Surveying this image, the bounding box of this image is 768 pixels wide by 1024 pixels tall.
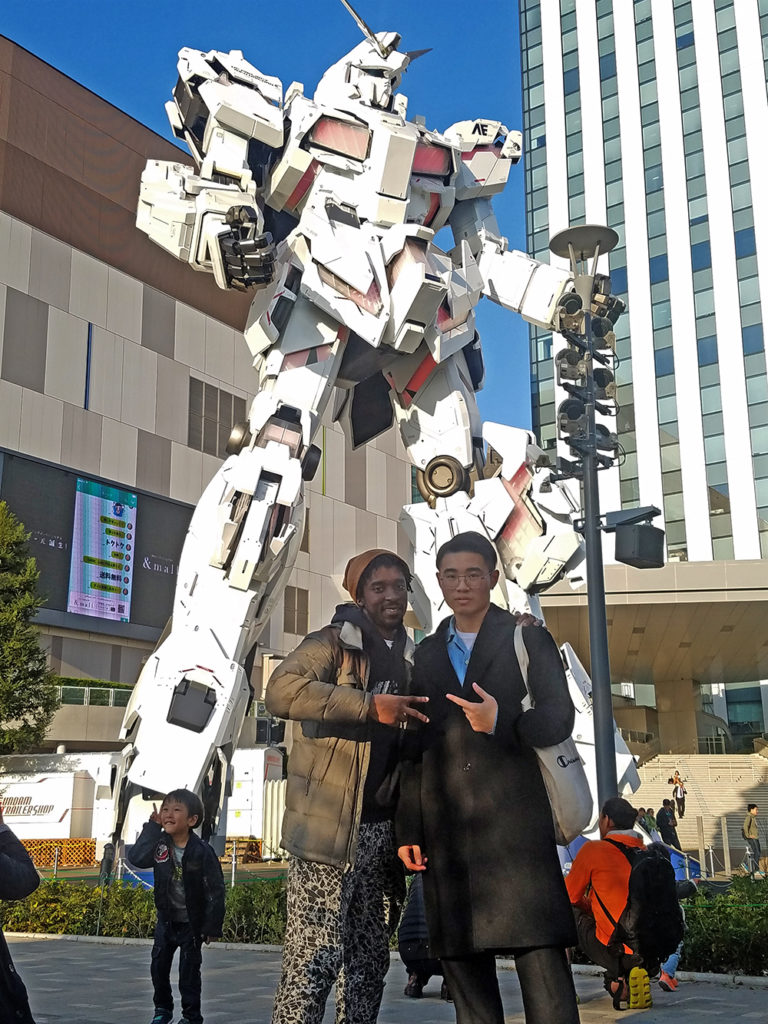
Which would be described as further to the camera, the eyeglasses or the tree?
the tree

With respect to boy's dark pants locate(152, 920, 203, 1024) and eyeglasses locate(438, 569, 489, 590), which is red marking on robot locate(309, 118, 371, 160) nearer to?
eyeglasses locate(438, 569, 489, 590)

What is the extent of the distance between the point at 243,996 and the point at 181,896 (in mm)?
1437

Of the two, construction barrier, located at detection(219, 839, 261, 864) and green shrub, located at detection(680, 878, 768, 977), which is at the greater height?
green shrub, located at detection(680, 878, 768, 977)

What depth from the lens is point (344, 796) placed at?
3.55 meters

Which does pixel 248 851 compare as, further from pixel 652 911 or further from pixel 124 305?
pixel 124 305

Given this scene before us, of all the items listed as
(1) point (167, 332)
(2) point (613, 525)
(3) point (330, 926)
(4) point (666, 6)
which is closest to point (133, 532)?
(1) point (167, 332)

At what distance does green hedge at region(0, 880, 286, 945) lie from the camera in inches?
350

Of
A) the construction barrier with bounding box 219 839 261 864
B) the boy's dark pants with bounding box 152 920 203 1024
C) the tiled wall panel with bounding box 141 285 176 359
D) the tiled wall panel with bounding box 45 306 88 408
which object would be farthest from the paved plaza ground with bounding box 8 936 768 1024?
the tiled wall panel with bounding box 141 285 176 359

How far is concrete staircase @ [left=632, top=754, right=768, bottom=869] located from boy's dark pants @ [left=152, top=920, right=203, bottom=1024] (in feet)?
61.1

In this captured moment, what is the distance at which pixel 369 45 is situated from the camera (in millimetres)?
8047

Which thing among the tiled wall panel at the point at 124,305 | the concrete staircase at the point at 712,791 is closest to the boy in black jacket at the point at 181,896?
the concrete staircase at the point at 712,791

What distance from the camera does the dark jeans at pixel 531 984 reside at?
2.93 m

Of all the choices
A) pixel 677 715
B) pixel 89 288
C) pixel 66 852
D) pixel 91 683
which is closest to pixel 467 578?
pixel 66 852

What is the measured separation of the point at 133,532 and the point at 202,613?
24.7 m
